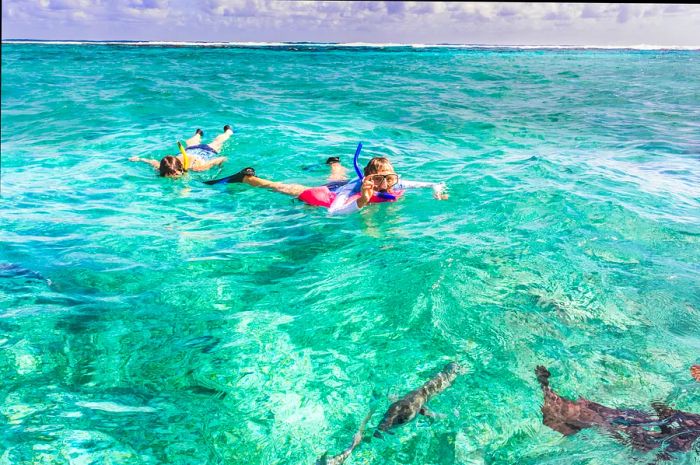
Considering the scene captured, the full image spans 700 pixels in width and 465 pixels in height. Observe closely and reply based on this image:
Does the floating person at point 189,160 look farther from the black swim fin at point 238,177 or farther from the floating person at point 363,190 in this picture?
the floating person at point 363,190

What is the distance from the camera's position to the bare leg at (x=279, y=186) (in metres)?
7.51

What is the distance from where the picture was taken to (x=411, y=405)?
10.4 ft

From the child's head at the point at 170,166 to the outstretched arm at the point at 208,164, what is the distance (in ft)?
1.64

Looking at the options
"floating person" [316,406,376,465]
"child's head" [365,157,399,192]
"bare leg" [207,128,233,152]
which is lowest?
"floating person" [316,406,376,465]

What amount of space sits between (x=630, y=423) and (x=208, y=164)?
8.22 m

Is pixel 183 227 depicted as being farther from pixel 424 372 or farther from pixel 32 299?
pixel 424 372

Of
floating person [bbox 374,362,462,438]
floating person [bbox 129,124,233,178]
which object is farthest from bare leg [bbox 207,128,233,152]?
floating person [bbox 374,362,462,438]

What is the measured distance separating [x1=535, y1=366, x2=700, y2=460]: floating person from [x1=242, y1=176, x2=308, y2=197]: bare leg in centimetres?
504

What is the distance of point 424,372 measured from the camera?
11.8 ft

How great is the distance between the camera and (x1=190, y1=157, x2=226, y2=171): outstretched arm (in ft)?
29.9

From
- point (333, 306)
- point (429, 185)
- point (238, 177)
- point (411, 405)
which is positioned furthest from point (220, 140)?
point (411, 405)

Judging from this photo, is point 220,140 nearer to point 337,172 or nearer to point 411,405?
point 337,172

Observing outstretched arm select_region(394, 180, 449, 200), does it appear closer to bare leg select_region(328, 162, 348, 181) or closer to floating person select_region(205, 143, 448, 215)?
floating person select_region(205, 143, 448, 215)

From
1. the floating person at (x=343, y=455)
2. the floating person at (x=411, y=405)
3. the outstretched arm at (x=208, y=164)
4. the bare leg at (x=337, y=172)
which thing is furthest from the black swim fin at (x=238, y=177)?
the floating person at (x=343, y=455)
